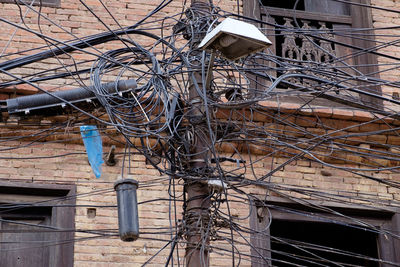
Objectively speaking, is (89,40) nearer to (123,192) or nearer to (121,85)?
(121,85)

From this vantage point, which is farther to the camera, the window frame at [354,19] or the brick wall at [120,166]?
the window frame at [354,19]

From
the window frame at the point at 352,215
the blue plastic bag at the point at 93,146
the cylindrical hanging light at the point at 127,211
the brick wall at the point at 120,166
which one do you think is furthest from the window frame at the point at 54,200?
the window frame at the point at 352,215

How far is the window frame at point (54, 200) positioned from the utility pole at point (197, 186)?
1637 millimetres

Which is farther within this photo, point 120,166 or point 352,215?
point 352,215

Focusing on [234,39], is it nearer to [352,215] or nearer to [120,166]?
[120,166]

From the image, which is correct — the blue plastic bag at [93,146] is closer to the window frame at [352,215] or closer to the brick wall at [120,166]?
the brick wall at [120,166]

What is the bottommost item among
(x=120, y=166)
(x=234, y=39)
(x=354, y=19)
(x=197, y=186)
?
(x=197, y=186)

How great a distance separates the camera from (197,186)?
6762 mm

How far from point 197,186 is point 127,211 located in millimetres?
709

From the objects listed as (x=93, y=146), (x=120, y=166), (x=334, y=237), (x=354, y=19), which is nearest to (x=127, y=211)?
(x=93, y=146)

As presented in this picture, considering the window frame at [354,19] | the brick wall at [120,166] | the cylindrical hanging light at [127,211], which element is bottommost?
the cylindrical hanging light at [127,211]

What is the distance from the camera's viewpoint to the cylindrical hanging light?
630 cm

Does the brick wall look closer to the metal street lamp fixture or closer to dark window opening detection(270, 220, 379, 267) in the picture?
dark window opening detection(270, 220, 379, 267)

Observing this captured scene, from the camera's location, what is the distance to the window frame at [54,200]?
7910 mm
